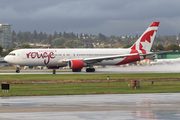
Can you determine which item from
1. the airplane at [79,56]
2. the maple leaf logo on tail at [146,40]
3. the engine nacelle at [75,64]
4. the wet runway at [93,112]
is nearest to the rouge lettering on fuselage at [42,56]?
the airplane at [79,56]

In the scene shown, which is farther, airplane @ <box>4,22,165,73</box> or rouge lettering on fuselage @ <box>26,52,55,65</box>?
airplane @ <box>4,22,165,73</box>

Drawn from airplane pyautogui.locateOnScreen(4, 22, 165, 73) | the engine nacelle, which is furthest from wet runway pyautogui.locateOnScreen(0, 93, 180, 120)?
airplane pyautogui.locateOnScreen(4, 22, 165, 73)

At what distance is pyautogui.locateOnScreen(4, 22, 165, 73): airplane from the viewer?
70562 mm

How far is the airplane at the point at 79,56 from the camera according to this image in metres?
70.6

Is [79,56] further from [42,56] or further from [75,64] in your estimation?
[42,56]

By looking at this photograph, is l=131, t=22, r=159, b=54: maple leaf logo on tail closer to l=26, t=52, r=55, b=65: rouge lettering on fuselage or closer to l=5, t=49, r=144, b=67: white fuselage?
l=5, t=49, r=144, b=67: white fuselage

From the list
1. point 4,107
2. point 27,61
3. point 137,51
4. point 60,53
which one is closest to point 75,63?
point 60,53

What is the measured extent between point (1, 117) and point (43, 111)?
9.07 ft

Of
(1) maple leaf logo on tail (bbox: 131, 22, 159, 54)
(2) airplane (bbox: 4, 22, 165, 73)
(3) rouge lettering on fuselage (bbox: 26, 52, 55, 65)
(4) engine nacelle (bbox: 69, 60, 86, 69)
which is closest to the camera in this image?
(4) engine nacelle (bbox: 69, 60, 86, 69)

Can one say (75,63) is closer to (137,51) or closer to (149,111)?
(137,51)

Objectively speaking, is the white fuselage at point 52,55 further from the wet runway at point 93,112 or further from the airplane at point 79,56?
the wet runway at point 93,112

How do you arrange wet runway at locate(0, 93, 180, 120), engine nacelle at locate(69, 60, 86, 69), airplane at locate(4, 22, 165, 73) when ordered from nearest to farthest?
wet runway at locate(0, 93, 180, 120)
engine nacelle at locate(69, 60, 86, 69)
airplane at locate(4, 22, 165, 73)

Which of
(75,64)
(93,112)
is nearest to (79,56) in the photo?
(75,64)

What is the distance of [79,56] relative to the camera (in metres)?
73.6
